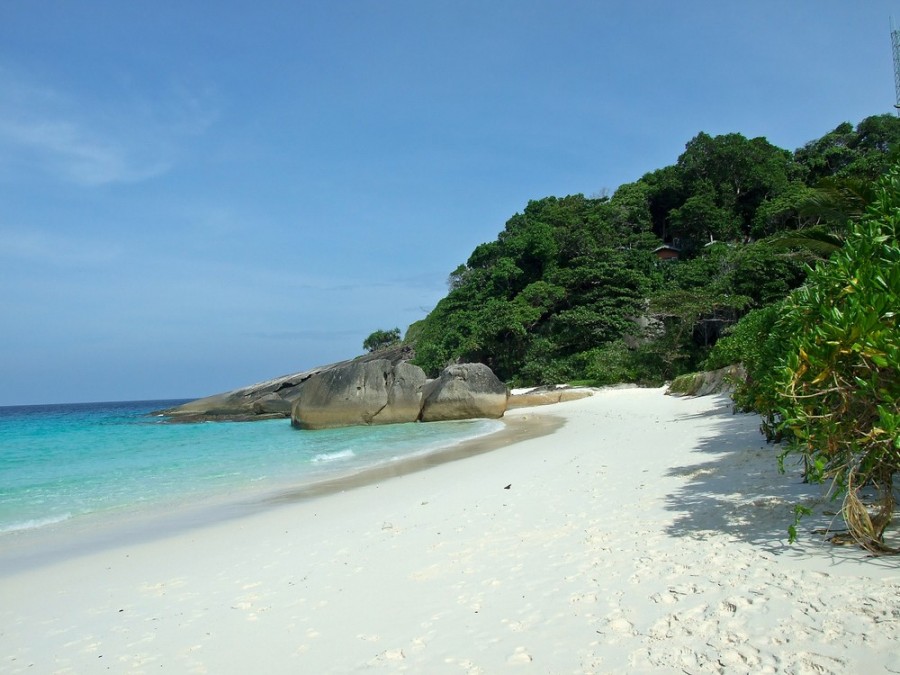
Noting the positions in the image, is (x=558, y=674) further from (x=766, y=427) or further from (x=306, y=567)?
(x=766, y=427)

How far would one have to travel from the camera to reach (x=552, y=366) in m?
31.2

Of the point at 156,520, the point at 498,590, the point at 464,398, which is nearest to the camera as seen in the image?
the point at 498,590

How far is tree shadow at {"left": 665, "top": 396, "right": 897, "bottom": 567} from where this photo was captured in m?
4.17

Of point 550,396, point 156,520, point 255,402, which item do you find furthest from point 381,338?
point 156,520

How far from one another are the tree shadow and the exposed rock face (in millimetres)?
15089

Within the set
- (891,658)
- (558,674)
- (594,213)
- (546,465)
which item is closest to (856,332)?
(891,658)

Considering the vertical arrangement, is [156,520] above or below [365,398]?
below

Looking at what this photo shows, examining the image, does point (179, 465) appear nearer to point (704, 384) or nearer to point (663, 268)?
point (704, 384)

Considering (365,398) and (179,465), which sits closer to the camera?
(179,465)

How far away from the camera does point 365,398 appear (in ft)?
73.6

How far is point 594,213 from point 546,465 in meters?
34.2

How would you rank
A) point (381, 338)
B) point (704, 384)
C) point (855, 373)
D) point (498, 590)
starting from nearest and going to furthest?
point (855, 373), point (498, 590), point (704, 384), point (381, 338)

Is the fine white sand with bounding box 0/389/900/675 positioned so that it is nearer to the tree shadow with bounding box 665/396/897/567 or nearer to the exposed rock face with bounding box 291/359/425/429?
the tree shadow with bounding box 665/396/897/567

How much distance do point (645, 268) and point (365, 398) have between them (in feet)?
67.1
